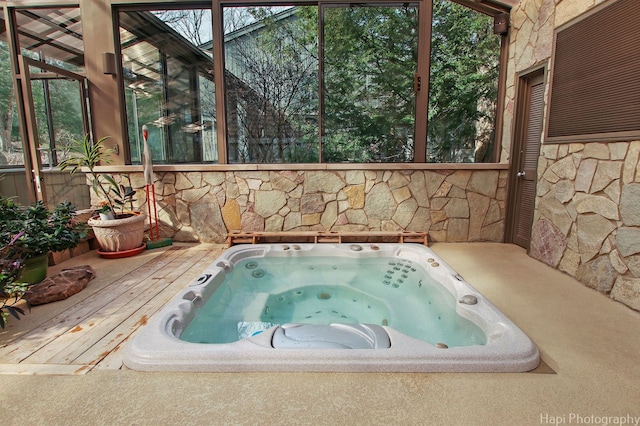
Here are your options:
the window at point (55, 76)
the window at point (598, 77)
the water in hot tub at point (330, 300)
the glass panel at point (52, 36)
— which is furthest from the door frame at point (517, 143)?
the glass panel at point (52, 36)

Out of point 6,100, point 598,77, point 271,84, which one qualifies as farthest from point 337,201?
point 6,100

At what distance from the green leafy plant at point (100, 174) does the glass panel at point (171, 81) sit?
41cm

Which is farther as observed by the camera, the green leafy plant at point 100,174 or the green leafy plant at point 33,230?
the green leafy plant at point 100,174

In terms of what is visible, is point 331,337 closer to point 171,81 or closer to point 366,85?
point 366,85

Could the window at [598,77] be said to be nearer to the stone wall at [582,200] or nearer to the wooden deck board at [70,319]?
the stone wall at [582,200]

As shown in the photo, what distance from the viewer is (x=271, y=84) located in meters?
4.07

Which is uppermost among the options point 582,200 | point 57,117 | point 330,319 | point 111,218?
point 57,117

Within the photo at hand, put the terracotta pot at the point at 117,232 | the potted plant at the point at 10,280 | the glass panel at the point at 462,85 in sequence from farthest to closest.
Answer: the glass panel at the point at 462,85 < the terracotta pot at the point at 117,232 < the potted plant at the point at 10,280

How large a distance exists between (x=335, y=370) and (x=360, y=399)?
197 millimetres

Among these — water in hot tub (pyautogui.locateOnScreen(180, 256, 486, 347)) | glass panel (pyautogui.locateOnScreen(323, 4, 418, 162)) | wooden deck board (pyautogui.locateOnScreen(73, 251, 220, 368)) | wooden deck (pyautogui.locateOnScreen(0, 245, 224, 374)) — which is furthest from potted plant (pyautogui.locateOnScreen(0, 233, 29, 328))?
glass panel (pyautogui.locateOnScreen(323, 4, 418, 162))

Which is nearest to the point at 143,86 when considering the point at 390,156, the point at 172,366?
the point at 390,156

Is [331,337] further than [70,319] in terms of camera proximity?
No

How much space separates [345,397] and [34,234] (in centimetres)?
272

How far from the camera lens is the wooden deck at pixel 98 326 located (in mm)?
1678
